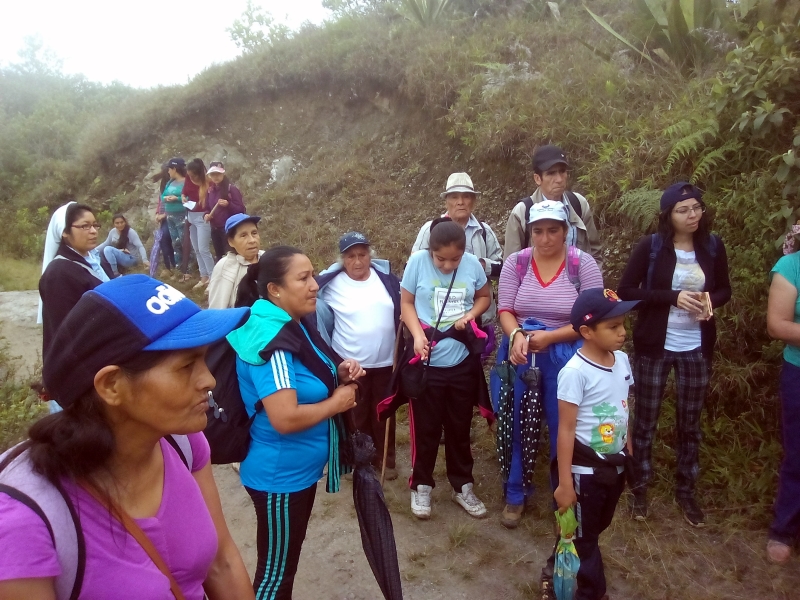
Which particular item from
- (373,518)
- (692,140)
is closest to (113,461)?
(373,518)

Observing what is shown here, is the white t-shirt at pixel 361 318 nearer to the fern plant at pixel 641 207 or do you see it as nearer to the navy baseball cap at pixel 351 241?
the navy baseball cap at pixel 351 241

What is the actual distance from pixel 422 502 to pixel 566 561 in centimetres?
152

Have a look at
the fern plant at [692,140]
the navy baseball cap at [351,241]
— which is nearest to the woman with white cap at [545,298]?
the navy baseball cap at [351,241]

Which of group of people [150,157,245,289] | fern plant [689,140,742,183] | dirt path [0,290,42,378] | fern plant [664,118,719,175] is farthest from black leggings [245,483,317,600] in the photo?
group of people [150,157,245,289]

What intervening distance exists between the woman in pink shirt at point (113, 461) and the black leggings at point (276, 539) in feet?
3.09

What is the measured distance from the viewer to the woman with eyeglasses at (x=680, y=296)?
3449mm

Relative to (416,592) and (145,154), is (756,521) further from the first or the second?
(145,154)

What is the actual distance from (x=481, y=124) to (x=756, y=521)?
18.4ft

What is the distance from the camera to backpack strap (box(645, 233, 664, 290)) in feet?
11.6

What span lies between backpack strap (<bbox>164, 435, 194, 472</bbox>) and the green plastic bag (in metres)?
1.72

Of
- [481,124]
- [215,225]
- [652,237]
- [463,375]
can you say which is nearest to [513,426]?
[463,375]

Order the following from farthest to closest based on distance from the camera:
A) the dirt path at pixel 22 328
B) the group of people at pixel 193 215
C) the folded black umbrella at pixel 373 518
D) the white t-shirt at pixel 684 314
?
the group of people at pixel 193 215 → the dirt path at pixel 22 328 → the white t-shirt at pixel 684 314 → the folded black umbrella at pixel 373 518

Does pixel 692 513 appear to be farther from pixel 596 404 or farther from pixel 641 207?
pixel 641 207

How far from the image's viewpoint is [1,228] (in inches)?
542
